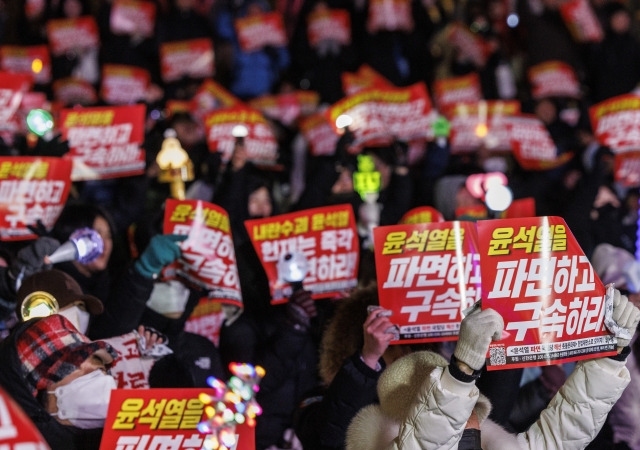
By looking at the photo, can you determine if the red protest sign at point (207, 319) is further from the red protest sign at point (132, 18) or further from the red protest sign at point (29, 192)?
the red protest sign at point (132, 18)

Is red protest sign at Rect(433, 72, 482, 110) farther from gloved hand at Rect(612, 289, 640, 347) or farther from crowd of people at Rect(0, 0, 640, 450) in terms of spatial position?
gloved hand at Rect(612, 289, 640, 347)

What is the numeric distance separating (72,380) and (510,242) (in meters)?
1.78

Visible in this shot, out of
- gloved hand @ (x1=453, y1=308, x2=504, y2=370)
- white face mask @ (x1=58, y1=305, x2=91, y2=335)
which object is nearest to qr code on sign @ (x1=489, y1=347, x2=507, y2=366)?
gloved hand @ (x1=453, y1=308, x2=504, y2=370)

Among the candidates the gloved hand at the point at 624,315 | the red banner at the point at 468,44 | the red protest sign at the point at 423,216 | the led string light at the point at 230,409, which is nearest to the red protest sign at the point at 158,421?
the led string light at the point at 230,409

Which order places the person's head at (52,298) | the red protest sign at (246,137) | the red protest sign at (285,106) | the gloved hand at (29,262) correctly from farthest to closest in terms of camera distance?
the red protest sign at (285,106)
the red protest sign at (246,137)
the gloved hand at (29,262)
the person's head at (52,298)

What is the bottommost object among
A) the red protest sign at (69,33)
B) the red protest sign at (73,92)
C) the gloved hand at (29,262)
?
the gloved hand at (29,262)

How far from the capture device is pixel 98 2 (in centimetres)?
1095

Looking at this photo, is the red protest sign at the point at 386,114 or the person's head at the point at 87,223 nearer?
the person's head at the point at 87,223

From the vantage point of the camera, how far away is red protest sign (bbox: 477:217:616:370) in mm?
3074

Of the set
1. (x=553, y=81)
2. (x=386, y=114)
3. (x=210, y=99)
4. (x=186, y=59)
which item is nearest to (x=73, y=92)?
(x=210, y=99)

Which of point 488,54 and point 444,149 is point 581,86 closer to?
point 488,54

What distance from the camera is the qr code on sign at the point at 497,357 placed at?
119 inches

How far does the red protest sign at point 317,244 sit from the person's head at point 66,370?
5.17 feet

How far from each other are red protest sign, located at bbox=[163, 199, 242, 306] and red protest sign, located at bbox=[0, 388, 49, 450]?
2580 millimetres
